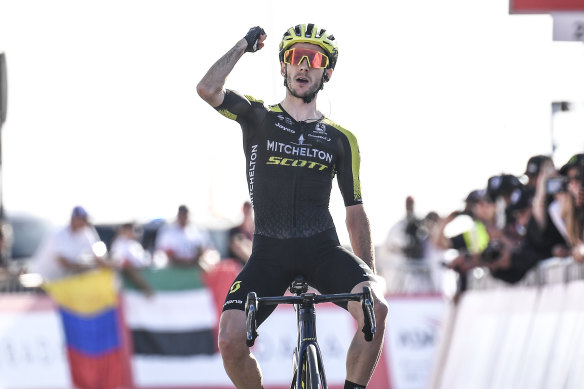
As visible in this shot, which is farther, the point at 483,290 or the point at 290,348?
the point at 290,348

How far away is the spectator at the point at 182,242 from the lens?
65.4 ft

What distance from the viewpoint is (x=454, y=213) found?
16.0 m

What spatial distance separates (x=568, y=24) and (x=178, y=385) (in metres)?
10.6

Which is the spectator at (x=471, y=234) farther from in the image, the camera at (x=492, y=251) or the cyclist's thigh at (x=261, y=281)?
the cyclist's thigh at (x=261, y=281)

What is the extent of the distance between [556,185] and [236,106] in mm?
4067

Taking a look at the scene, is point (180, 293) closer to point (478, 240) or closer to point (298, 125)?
point (478, 240)

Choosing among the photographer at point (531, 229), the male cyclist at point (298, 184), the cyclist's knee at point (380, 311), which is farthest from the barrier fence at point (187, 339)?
the cyclist's knee at point (380, 311)

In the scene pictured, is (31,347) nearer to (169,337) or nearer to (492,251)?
(169,337)

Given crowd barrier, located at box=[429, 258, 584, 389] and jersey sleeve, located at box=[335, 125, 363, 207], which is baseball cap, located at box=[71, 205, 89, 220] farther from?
jersey sleeve, located at box=[335, 125, 363, 207]

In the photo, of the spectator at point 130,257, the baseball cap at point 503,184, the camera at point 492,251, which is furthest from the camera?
the spectator at point 130,257

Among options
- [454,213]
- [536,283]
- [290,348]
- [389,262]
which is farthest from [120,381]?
[536,283]

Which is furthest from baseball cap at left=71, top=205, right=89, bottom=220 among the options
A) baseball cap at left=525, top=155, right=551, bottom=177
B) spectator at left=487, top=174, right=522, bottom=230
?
baseball cap at left=525, top=155, right=551, bottom=177

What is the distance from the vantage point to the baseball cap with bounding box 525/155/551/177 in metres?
12.5

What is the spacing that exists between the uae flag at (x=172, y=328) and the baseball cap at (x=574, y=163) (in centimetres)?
848
